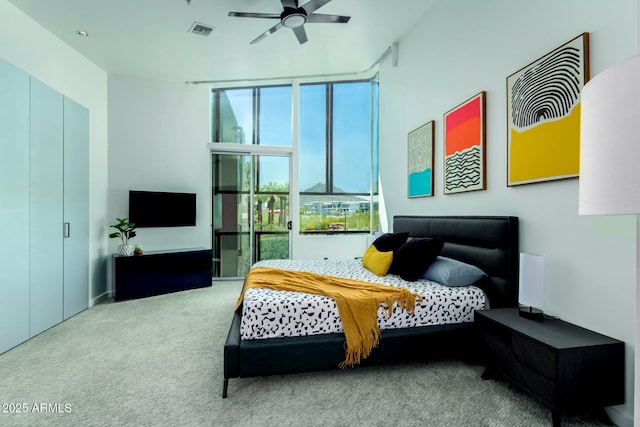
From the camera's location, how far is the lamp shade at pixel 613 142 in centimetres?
60

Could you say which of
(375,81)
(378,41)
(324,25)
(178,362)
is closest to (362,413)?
(178,362)

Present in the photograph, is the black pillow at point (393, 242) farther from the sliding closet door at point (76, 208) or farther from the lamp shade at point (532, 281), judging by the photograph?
the sliding closet door at point (76, 208)

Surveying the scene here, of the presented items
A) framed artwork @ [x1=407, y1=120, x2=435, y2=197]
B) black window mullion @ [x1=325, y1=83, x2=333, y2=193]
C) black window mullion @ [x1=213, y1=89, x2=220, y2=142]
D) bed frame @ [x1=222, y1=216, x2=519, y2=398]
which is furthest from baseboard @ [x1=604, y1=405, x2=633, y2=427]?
black window mullion @ [x1=213, y1=89, x2=220, y2=142]

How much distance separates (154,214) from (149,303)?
136cm

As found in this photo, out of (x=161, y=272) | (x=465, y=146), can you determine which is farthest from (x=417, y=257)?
(x=161, y=272)

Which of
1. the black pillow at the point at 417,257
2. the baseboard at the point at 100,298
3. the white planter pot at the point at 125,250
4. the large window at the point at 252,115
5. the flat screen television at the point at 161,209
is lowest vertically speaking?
the baseboard at the point at 100,298

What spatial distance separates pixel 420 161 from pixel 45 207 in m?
4.19

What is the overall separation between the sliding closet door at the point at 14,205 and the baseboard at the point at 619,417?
4458 millimetres

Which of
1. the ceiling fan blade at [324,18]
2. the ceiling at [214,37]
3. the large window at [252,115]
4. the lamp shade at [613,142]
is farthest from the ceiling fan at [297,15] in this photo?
the lamp shade at [613,142]

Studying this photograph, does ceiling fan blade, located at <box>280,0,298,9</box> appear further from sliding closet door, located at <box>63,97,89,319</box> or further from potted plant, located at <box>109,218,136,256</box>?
potted plant, located at <box>109,218,136,256</box>

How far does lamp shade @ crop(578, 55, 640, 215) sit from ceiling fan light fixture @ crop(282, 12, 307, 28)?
2.87 m

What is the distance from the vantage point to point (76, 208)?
11.9 feet

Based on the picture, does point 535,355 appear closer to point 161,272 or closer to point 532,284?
→ point 532,284

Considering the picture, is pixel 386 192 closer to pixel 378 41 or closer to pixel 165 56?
pixel 378 41
